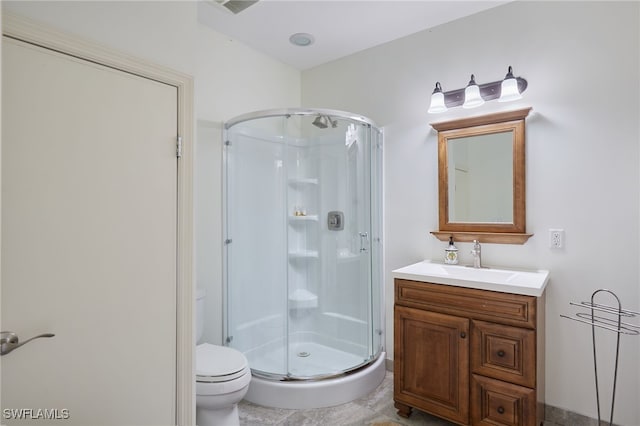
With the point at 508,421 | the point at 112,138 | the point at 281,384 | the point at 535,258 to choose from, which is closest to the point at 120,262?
the point at 112,138

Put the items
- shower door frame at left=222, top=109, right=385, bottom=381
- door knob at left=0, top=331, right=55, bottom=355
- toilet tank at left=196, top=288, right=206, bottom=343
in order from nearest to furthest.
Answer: door knob at left=0, top=331, right=55, bottom=355 < toilet tank at left=196, top=288, right=206, bottom=343 < shower door frame at left=222, top=109, right=385, bottom=381

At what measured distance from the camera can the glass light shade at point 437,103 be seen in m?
2.43

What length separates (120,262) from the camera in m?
1.43

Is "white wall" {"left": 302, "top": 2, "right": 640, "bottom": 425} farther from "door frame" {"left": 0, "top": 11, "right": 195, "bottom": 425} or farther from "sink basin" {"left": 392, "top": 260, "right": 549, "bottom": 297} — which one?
"door frame" {"left": 0, "top": 11, "right": 195, "bottom": 425}

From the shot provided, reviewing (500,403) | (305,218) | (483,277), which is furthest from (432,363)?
(305,218)

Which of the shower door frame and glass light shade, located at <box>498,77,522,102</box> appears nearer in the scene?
glass light shade, located at <box>498,77,522,102</box>

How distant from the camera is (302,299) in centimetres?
278

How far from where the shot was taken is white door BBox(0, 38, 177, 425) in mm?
1189

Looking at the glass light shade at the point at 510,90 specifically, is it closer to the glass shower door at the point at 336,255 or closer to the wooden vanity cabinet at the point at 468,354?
the glass shower door at the point at 336,255

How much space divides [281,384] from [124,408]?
1106mm

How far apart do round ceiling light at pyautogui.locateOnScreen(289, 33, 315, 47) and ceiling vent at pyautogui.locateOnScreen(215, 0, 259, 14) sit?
59 cm

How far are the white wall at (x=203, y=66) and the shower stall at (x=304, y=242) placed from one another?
0.38ft

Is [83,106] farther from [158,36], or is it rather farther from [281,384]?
[281,384]

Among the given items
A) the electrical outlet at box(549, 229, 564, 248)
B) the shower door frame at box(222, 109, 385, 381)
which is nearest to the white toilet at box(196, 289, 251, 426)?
the shower door frame at box(222, 109, 385, 381)
